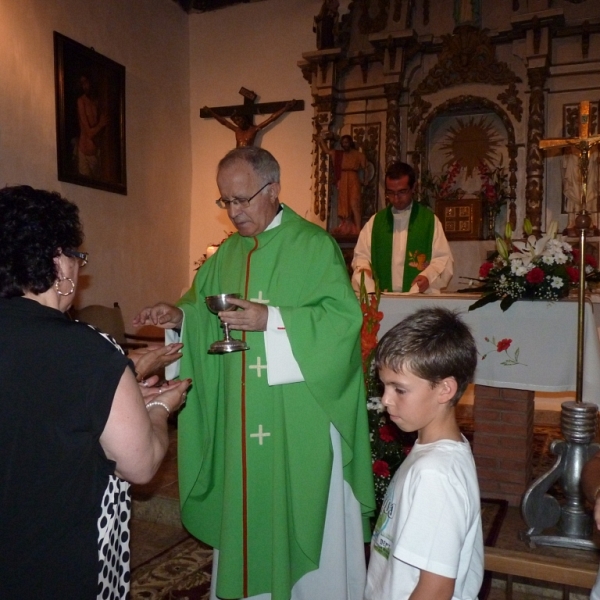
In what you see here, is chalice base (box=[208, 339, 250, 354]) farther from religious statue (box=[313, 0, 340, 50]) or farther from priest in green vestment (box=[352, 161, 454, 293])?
religious statue (box=[313, 0, 340, 50])

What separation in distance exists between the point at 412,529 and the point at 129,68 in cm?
779

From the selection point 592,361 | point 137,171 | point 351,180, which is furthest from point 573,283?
point 137,171

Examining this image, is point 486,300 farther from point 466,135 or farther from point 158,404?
point 466,135

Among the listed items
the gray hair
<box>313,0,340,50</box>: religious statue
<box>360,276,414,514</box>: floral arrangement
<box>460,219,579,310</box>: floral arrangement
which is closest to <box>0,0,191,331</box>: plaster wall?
<box>313,0,340,50</box>: religious statue

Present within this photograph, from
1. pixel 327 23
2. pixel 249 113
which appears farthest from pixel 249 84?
pixel 327 23

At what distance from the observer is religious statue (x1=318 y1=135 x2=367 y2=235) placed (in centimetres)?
773

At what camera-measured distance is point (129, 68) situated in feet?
26.1

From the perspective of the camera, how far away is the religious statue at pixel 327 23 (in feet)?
25.7

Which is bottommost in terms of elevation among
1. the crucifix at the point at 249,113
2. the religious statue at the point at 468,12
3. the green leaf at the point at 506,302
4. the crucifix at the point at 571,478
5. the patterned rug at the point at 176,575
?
the patterned rug at the point at 176,575

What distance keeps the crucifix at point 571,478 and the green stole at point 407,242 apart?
1.97m

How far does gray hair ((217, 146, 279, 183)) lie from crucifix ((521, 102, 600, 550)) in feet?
5.20

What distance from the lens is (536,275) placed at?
3.51m

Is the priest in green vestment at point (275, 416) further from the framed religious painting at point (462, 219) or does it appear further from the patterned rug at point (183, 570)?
the framed religious painting at point (462, 219)

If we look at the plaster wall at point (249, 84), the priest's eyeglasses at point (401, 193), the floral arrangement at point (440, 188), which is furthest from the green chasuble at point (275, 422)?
the plaster wall at point (249, 84)
